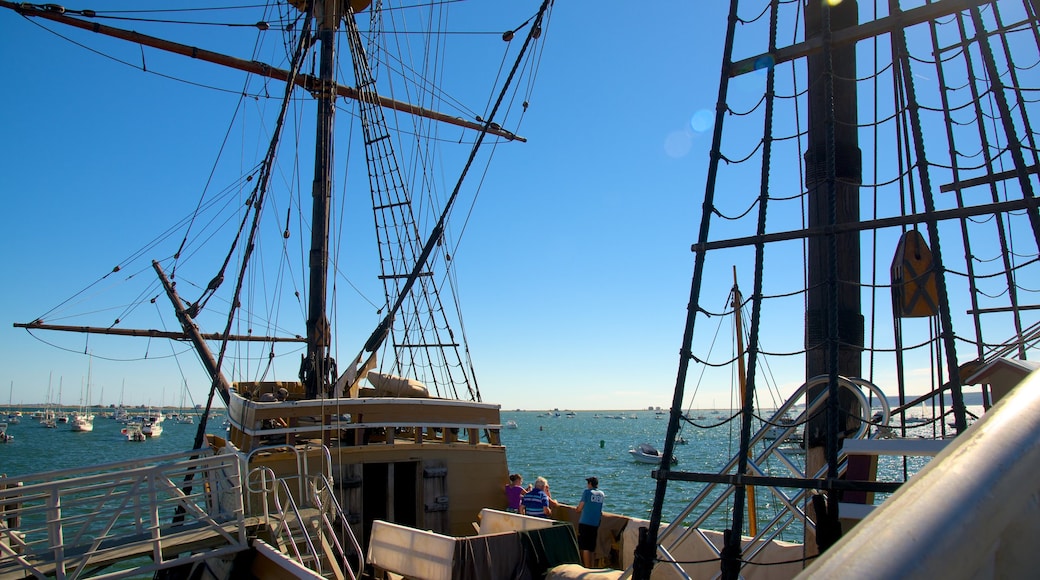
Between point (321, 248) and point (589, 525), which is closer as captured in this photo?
point (589, 525)

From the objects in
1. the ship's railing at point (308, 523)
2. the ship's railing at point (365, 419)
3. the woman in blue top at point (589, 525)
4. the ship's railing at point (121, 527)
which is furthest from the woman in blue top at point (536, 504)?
the ship's railing at point (121, 527)

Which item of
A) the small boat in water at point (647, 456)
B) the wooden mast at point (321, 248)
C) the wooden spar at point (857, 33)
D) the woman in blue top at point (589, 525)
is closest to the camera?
the wooden spar at point (857, 33)

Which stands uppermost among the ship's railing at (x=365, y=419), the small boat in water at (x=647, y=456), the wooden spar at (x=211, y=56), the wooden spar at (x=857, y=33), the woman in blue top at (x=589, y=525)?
the wooden spar at (x=211, y=56)

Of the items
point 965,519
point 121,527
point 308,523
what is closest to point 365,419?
point 308,523

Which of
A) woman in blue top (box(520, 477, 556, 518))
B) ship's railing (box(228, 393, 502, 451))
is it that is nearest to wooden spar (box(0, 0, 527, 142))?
ship's railing (box(228, 393, 502, 451))

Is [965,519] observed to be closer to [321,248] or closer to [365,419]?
[365,419]

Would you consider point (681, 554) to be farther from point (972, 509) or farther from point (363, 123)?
point (363, 123)

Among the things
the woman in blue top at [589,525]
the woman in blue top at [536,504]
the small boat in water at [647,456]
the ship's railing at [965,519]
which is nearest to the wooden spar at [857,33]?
the ship's railing at [965,519]

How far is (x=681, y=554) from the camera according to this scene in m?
9.00

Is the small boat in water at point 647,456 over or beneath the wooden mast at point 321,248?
beneath

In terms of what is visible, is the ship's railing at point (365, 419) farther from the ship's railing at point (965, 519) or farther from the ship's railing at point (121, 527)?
the ship's railing at point (965, 519)

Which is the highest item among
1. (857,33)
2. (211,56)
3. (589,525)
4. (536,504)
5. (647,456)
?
(211,56)

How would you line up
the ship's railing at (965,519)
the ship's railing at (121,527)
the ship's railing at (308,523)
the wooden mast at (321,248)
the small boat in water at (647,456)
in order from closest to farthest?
the ship's railing at (965,519) → the ship's railing at (121,527) → the ship's railing at (308,523) → the wooden mast at (321,248) → the small boat in water at (647,456)

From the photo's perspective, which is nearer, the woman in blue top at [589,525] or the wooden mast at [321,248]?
the woman in blue top at [589,525]
